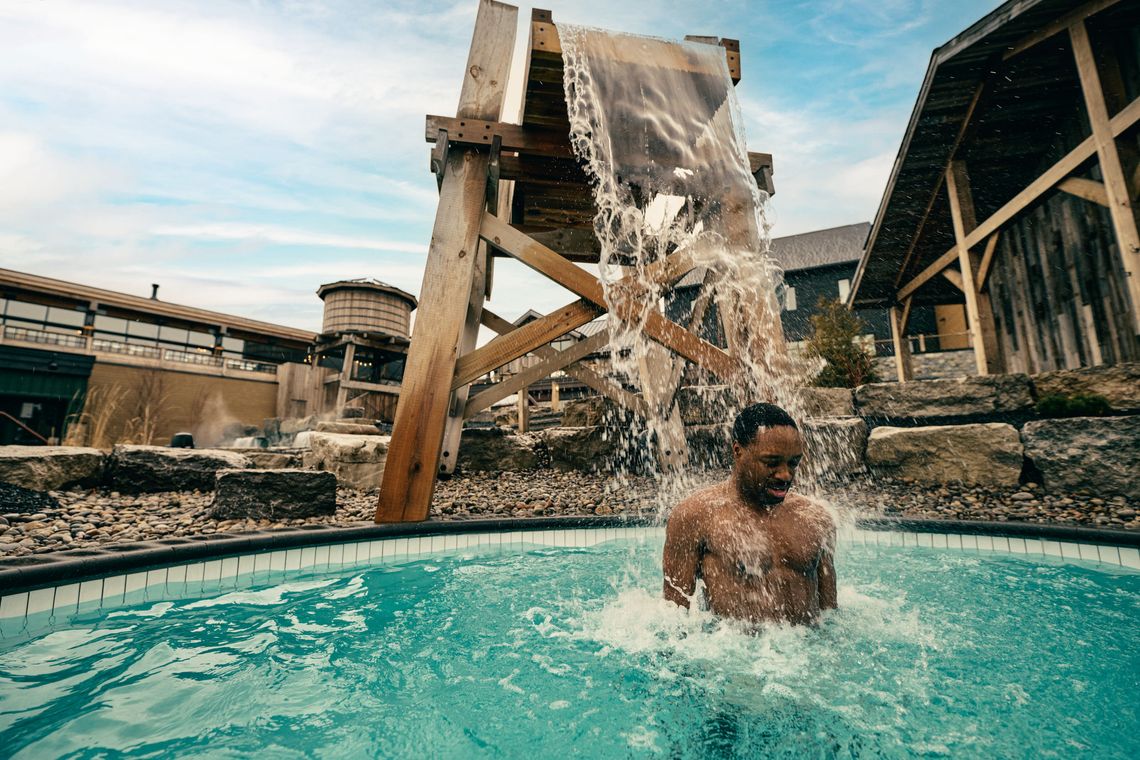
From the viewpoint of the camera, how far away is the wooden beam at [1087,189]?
5578 millimetres

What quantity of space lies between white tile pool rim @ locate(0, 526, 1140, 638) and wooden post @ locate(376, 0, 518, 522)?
0.37 m

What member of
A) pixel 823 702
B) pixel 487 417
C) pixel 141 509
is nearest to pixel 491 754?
pixel 823 702

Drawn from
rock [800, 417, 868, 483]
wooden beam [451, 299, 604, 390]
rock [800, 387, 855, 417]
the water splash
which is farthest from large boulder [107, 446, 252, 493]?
rock [800, 387, 855, 417]

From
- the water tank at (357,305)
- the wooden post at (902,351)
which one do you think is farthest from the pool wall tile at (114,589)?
the water tank at (357,305)

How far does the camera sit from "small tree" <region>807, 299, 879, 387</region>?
13.3 metres

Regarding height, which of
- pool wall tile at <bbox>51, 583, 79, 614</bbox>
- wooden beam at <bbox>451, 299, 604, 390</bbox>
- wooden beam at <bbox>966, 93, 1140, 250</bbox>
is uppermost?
wooden beam at <bbox>966, 93, 1140, 250</bbox>

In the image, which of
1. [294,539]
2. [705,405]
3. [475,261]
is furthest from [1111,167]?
[294,539]

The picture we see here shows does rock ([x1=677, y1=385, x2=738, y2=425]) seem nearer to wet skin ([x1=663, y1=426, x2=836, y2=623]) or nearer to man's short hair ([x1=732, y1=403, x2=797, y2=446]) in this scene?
wet skin ([x1=663, y1=426, x2=836, y2=623])

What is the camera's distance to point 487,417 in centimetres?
2020

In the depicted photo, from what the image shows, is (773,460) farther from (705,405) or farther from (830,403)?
(705,405)

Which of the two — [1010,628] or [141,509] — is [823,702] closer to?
[1010,628]

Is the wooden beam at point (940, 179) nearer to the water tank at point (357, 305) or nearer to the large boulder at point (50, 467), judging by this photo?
the large boulder at point (50, 467)

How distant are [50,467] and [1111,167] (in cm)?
1151

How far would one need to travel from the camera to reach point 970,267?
27.1 feet
